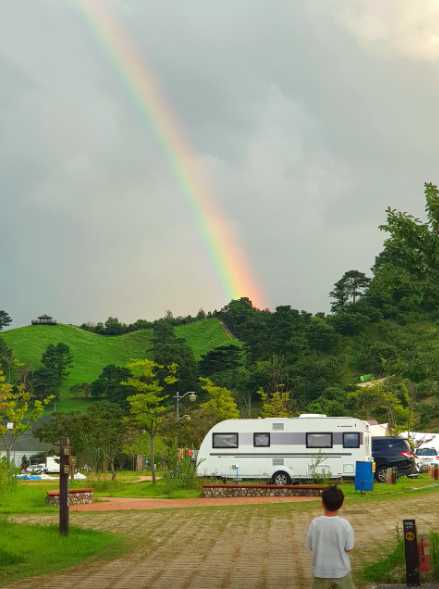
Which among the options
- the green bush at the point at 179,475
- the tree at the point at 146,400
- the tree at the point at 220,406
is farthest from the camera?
the tree at the point at 220,406

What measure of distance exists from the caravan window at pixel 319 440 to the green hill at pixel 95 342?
119744 millimetres

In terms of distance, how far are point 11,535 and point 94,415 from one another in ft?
122

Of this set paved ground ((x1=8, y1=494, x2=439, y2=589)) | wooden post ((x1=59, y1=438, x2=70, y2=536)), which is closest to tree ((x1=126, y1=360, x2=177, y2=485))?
paved ground ((x1=8, y1=494, x2=439, y2=589))

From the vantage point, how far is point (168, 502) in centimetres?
2648

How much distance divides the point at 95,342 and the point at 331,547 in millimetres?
180219

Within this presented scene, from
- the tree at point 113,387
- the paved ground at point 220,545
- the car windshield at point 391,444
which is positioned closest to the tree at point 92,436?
the car windshield at point 391,444

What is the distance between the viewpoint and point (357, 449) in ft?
104

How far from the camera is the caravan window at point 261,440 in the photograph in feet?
107

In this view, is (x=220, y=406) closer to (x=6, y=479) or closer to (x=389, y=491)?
(x=389, y=491)

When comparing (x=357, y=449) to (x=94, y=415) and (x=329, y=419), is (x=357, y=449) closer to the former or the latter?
(x=329, y=419)

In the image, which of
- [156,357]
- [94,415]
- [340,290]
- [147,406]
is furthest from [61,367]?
[147,406]

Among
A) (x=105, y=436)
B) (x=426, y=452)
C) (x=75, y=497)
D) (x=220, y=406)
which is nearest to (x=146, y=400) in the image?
(x=105, y=436)

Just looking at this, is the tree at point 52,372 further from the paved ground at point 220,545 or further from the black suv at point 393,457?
the paved ground at point 220,545

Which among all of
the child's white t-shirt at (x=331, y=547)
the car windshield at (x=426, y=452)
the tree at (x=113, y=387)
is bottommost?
the car windshield at (x=426, y=452)
